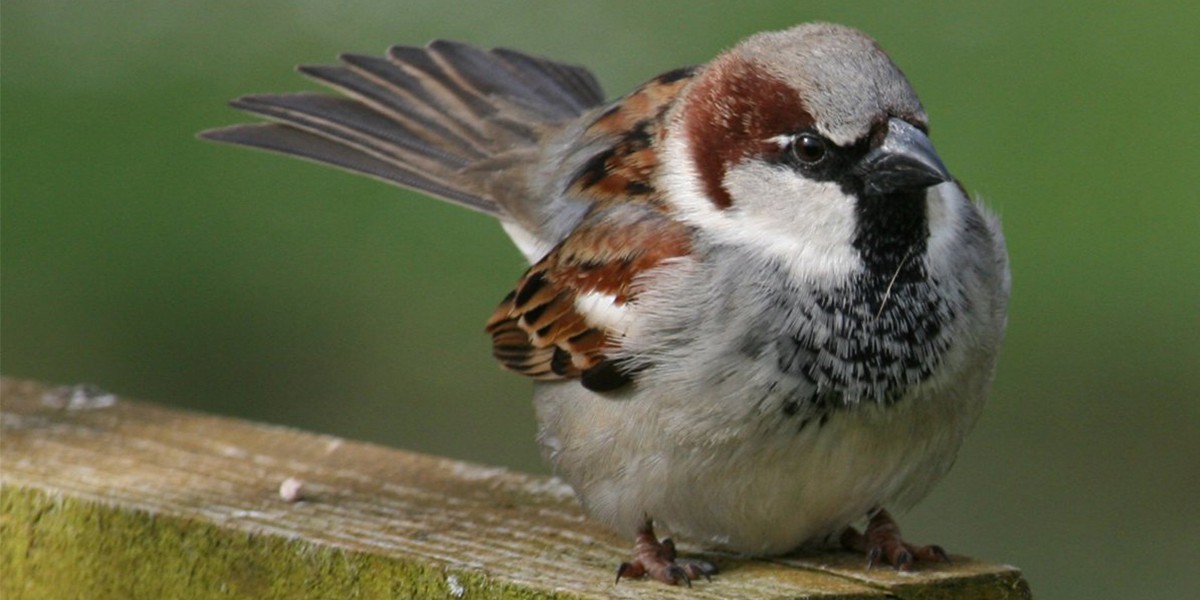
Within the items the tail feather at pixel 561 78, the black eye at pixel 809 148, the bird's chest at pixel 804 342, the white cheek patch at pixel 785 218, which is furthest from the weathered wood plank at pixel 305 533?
the tail feather at pixel 561 78

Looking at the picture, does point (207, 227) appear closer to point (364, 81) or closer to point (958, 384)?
point (364, 81)

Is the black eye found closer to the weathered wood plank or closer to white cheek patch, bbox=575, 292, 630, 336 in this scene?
white cheek patch, bbox=575, 292, 630, 336

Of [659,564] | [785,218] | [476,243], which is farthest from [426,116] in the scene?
[476,243]

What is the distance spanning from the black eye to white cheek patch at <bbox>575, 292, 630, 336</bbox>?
1.04 feet

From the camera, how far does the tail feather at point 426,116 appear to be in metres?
3.48

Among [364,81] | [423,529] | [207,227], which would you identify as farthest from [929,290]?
[207,227]

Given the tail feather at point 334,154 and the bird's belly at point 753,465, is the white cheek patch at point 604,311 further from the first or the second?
the tail feather at point 334,154

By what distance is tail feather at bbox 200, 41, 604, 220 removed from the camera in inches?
137

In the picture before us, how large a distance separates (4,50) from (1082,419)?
333cm

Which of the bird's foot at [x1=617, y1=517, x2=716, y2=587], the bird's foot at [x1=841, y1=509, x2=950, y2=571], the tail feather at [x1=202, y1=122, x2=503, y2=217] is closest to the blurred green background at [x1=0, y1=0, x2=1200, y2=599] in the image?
the tail feather at [x1=202, y1=122, x2=503, y2=217]

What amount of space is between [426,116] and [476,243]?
5.24ft

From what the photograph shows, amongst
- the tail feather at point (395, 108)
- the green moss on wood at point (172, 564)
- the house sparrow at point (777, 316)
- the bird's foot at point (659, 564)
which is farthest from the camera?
the tail feather at point (395, 108)

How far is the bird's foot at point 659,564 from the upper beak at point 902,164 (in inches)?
20.2

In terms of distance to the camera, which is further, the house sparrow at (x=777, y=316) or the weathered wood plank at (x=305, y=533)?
the house sparrow at (x=777, y=316)
